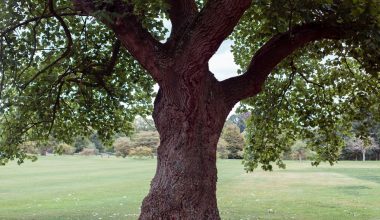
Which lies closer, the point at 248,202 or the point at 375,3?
the point at 375,3

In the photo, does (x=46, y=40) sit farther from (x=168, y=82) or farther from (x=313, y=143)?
(x=313, y=143)

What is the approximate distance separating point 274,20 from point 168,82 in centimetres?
254

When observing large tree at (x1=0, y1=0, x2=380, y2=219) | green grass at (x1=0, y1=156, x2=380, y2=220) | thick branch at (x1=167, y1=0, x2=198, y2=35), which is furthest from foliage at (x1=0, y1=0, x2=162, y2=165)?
green grass at (x1=0, y1=156, x2=380, y2=220)

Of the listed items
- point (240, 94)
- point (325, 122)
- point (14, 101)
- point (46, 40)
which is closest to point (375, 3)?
point (240, 94)

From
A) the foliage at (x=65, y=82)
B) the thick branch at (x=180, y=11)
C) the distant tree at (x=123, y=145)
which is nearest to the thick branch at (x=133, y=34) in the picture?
the thick branch at (x=180, y=11)

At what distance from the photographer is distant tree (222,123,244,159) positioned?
62562mm

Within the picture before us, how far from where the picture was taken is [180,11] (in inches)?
299

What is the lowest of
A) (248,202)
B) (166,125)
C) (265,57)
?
(248,202)

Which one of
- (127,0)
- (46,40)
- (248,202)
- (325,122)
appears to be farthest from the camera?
(248,202)

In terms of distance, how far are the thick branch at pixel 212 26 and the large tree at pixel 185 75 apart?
0.6 inches

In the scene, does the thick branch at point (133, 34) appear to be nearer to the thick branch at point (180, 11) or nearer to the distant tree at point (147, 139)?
the thick branch at point (180, 11)

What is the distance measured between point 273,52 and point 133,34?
2.54 metres

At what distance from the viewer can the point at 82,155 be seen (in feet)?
245

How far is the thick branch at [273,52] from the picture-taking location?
A: 7.75m
